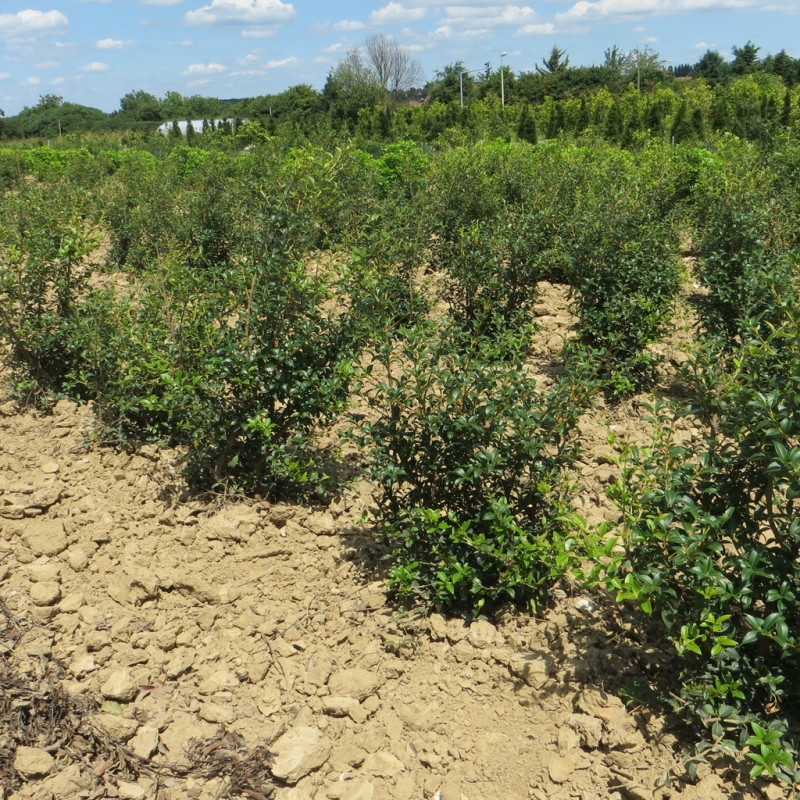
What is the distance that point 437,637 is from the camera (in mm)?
3215

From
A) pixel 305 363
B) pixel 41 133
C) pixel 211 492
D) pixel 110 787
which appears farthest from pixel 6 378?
pixel 41 133

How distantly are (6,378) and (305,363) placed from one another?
246 cm

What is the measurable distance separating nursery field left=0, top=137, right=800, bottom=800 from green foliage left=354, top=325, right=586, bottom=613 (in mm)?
14

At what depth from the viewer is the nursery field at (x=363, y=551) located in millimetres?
2596

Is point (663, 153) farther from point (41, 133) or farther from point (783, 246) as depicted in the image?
point (41, 133)

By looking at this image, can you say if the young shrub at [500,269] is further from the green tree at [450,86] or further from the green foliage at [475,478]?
the green tree at [450,86]

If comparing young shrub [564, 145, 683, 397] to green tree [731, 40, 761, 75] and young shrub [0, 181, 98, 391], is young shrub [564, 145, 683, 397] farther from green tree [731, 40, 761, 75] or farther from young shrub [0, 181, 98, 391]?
green tree [731, 40, 761, 75]

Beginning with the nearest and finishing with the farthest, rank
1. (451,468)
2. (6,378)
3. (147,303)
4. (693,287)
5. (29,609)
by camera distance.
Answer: (451,468), (29,609), (147,303), (6,378), (693,287)

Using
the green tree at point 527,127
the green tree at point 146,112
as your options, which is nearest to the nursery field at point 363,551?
the green tree at point 527,127

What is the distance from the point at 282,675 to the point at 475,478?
1081 mm

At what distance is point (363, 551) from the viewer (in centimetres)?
381

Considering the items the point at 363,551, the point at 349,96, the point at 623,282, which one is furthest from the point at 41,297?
the point at 349,96

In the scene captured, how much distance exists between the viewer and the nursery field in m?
2.60

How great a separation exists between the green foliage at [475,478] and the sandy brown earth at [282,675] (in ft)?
0.67
